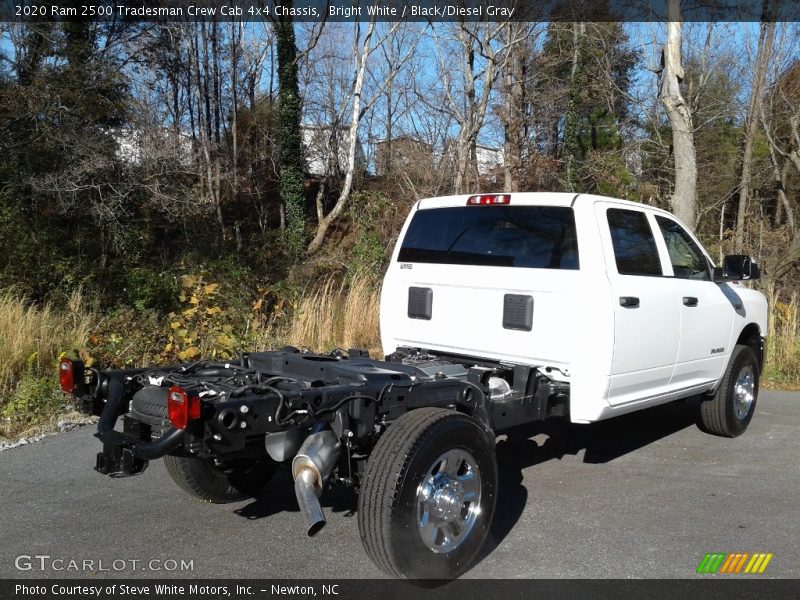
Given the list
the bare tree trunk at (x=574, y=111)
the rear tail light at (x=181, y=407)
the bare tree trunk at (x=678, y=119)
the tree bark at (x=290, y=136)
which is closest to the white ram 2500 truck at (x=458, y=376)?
the rear tail light at (x=181, y=407)

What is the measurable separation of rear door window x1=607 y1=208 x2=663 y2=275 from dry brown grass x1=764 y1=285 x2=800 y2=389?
5219mm

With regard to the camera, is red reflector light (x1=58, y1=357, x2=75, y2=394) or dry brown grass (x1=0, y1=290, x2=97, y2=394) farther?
dry brown grass (x1=0, y1=290, x2=97, y2=394)

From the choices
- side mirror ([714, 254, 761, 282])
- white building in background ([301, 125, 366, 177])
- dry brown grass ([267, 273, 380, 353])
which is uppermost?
white building in background ([301, 125, 366, 177])

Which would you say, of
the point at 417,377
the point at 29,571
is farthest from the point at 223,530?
the point at 417,377

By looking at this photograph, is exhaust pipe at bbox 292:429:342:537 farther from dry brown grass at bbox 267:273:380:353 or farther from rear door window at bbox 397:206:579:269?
dry brown grass at bbox 267:273:380:353

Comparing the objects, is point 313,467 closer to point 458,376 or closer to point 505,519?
point 458,376

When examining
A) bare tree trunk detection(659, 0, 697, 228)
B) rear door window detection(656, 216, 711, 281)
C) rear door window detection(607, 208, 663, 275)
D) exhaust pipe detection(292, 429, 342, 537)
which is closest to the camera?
exhaust pipe detection(292, 429, 342, 537)

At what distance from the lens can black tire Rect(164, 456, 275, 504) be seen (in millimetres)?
4566

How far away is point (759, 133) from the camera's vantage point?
23766 mm

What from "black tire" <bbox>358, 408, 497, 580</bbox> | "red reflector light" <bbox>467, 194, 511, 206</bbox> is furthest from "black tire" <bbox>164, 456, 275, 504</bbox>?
"red reflector light" <bbox>467, 194, 511, 206</bbox>

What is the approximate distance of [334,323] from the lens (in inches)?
398

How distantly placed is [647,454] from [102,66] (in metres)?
14.8

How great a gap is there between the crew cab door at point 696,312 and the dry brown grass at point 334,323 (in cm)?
472

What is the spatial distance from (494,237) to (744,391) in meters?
3.27
